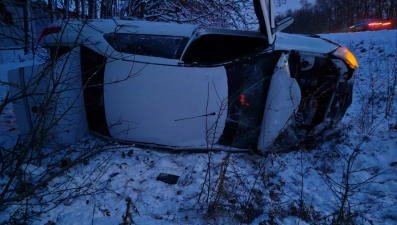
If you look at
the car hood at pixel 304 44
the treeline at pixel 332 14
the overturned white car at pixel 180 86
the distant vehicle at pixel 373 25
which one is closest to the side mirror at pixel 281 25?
the overturned white car at pixel 180 86

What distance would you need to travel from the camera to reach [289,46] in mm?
2891

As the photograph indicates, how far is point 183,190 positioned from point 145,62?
A: 1395mm

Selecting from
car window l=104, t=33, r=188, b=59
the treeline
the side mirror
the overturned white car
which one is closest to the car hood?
the overturned white car

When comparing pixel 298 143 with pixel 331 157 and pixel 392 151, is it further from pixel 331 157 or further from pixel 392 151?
pixel 392 151

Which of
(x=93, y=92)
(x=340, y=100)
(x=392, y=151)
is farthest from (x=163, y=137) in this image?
(x=392, y=151)

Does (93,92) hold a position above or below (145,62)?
below

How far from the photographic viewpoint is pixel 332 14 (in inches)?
1524

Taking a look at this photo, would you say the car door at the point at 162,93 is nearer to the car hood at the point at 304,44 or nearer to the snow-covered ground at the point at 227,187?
the snow-covered ground at the point at 227,187

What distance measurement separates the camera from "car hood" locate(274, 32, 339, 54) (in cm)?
289

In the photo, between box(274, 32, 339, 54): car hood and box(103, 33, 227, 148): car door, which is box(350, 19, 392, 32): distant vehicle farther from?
box(103, 33, 227, 148): car door

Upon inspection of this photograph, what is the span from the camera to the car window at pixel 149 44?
9.25ft

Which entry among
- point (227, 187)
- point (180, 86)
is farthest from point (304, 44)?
point (227, 187)

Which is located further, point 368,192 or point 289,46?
point 289,46

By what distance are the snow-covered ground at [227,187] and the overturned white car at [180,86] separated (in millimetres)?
274
